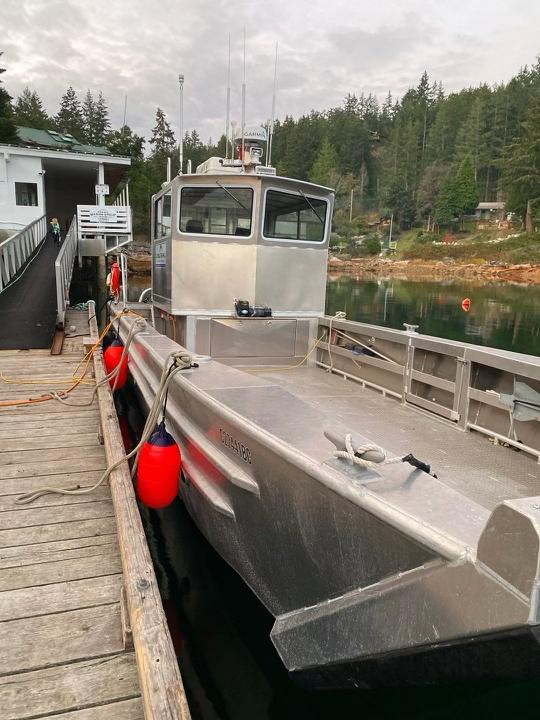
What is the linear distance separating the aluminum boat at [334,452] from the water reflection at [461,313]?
11.7m

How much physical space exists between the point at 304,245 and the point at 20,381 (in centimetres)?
382

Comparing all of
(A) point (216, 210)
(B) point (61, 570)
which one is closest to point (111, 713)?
(B) point (61, 570)

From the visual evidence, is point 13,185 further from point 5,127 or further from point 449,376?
point 449,376

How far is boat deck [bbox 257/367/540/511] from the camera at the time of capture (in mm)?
2871

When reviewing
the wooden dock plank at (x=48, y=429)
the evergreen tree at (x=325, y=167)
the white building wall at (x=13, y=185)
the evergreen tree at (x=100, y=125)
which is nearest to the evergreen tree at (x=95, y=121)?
the evergreen tree at (x=100, y=125)

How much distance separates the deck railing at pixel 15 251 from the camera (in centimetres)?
1273

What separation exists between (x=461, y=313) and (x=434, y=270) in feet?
127

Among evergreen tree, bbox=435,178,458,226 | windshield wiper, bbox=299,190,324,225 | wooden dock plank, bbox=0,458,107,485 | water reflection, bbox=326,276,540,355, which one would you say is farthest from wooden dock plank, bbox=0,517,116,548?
evergreen tree, bbox=435,178,458,226

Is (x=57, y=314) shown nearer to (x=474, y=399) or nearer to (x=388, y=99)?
(x=474, y=399)

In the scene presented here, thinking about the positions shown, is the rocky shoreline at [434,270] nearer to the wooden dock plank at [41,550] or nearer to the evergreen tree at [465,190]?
the evergreen tree at [465,190]

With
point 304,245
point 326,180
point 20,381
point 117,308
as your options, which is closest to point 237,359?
point 304,245

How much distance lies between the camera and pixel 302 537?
7.70ft

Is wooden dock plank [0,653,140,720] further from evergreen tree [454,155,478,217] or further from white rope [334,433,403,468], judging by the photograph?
evergreen tree [454,155,478,217]

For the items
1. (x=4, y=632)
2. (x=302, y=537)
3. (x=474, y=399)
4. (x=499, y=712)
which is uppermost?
(x=474, y=399)
